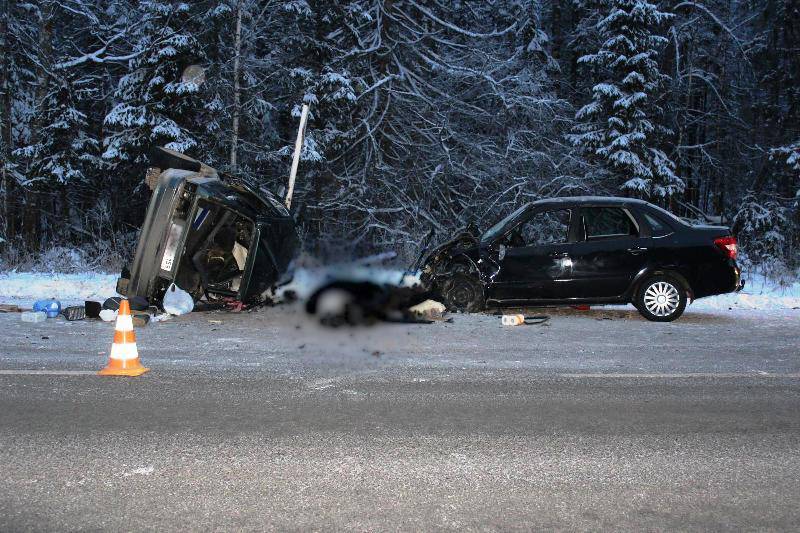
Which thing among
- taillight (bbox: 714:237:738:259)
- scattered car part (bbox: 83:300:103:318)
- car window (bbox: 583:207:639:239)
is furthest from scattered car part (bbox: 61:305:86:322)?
taillight (bbox: 714:237:738:259)

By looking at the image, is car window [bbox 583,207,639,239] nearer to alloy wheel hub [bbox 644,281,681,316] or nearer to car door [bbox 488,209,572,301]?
car door [bbox 488,209,572,301]

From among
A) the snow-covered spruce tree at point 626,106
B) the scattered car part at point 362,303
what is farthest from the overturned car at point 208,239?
the snow-covered spruce tree at point 626,106

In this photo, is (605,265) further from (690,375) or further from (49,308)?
(49,308)

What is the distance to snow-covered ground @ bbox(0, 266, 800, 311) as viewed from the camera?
10203mm

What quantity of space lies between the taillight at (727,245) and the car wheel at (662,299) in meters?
0.76

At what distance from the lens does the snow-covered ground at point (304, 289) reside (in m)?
10.2

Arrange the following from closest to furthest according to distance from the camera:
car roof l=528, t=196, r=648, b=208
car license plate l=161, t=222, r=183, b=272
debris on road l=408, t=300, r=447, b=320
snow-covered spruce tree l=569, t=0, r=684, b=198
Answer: car license plate l=161, t=222, r=183, b=272 → debris on road l=408, t=300, r=447, b=320 → car roof l=528, t=196, r=648, b=208 → snow-covered spruce tree l=569, t=0, r=684, b=198

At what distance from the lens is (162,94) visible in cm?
2067

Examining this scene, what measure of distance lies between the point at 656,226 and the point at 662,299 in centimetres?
106

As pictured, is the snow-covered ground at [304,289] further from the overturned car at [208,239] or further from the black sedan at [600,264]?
the black sedan at [600,264]

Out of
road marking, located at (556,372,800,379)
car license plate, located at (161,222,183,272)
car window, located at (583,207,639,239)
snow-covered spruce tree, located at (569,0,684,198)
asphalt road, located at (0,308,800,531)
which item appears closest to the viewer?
asphalt road, located at (0,308,800,531)

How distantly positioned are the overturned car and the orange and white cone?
9.92 ft

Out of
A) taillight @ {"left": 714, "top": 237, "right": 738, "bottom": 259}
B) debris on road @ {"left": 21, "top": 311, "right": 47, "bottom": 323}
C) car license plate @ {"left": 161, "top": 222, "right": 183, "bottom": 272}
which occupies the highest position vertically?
car license plate @ {"left": 161, "top": 222, "right": 183, "bottom": 272}

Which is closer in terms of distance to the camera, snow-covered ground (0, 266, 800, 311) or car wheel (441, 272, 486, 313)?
car wheel (441, 272, 486, 313)
